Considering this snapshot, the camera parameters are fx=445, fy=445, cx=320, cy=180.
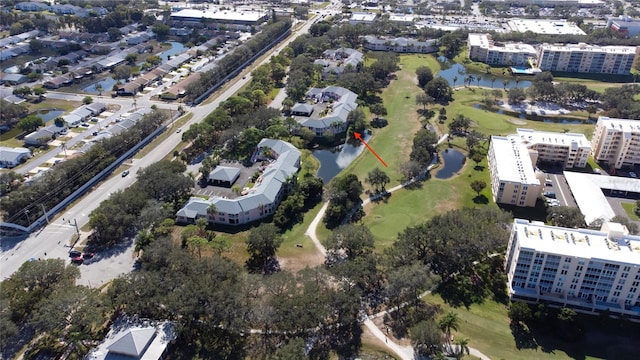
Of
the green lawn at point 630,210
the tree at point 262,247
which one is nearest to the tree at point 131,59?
the tree at point 262,247

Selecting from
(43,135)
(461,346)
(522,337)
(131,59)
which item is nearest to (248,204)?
(461,346)

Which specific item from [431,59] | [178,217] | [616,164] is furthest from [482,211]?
[431,59]

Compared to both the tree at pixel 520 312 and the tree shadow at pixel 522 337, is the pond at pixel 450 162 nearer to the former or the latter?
the tree at pixel 520 312

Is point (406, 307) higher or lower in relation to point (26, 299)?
lower

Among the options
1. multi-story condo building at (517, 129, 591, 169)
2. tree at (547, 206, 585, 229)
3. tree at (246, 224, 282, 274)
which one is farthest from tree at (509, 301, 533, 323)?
multi-story condo building at (517, 129, 591, 169)

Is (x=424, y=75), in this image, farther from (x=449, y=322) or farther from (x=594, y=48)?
(x=449, y=322)

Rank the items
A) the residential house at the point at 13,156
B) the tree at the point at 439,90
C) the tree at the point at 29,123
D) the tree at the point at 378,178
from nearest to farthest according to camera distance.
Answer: the tree at the point at 378,178 → the residential house at the point at 13,156 → the tree at the point at 29,123 → the tree at the point at 439,90

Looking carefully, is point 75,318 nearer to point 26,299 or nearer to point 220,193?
point 26,299
